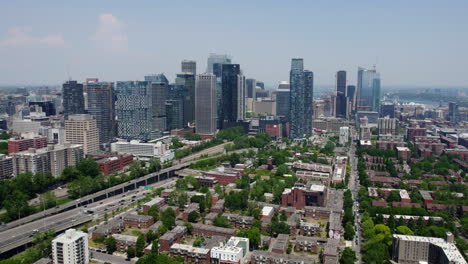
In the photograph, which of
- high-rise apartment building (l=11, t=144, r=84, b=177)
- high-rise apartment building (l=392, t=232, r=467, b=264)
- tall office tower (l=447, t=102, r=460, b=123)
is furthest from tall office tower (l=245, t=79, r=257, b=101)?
high-rise apartment building (l=392, t=232, r=467, b=264)

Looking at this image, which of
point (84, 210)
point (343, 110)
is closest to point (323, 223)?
point (84, 210)

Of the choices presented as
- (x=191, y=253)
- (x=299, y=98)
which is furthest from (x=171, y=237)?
(x=299, y=98)

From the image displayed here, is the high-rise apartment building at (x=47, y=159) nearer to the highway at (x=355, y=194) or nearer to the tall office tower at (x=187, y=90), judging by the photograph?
the highway at (x=355, y=194)

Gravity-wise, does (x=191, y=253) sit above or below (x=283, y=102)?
below

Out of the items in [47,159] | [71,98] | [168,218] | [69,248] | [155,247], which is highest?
[71,98]

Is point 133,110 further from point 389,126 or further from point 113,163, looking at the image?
point 389,126

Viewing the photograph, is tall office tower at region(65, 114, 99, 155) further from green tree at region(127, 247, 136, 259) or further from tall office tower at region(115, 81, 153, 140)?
green tree at region(127, 247, 136, 259)

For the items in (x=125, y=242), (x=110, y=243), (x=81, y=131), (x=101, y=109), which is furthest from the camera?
(x=101, y=109)

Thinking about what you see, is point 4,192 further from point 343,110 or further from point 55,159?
point 343,110
